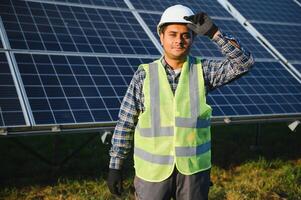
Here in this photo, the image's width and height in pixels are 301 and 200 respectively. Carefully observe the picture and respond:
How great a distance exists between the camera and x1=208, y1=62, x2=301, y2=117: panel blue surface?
6656mm

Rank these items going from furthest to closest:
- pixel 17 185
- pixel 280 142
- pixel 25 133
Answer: pixel 280 142 → pixel 17 185 → pixel 25 133

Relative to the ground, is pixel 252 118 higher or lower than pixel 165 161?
higher

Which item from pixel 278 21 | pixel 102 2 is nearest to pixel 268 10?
pixel 278 21

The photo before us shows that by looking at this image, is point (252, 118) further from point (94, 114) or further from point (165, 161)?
point (165, 161)

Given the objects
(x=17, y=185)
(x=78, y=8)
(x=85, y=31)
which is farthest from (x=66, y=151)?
(x=78, y=8)

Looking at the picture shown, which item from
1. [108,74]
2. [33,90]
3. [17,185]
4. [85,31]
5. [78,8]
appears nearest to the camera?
[33,90]

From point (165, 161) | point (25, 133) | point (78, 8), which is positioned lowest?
point (165, 161)

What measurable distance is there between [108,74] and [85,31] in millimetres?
1383

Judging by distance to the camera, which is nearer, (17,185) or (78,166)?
(17,185)

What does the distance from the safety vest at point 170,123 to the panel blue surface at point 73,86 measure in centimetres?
236

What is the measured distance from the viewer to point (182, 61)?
10.7 ft

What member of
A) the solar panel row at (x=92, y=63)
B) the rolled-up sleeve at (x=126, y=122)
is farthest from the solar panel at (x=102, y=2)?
the rolled-up sleeve at (x=126, y=122)

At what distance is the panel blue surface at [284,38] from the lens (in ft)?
30.1

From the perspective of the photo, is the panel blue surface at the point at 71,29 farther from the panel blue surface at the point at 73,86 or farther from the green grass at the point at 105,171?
the green grass at the point at 105,171
